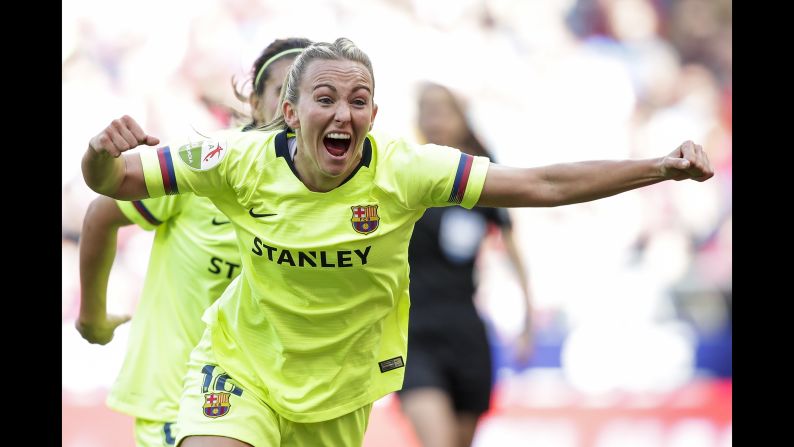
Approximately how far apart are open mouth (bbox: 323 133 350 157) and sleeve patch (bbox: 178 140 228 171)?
0.35 metres

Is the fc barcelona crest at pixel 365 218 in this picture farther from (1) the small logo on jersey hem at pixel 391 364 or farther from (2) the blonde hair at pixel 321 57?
(1) the small logo on jersey hem at pixel 391 364

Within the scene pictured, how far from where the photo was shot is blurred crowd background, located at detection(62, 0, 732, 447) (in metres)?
9.02

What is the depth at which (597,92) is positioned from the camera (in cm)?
973

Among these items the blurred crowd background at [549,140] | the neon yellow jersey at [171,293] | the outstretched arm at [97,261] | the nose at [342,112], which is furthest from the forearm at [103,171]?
the blurred crowd background at [549,140]

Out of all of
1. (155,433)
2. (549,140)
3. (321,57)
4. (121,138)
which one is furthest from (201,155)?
(549,140)

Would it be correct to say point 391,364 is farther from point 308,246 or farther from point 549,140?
point 549,140

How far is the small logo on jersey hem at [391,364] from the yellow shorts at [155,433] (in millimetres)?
1002

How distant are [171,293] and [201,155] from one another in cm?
111

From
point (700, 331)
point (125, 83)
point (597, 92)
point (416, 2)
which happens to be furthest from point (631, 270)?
point (125, 83)

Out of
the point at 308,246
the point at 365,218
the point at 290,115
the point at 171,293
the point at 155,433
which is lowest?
the point at 155,433

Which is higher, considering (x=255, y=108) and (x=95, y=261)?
(x=255, y=108)

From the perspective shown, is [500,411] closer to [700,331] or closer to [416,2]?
[700,331]

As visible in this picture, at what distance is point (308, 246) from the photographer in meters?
3.96

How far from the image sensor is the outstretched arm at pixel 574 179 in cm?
381
